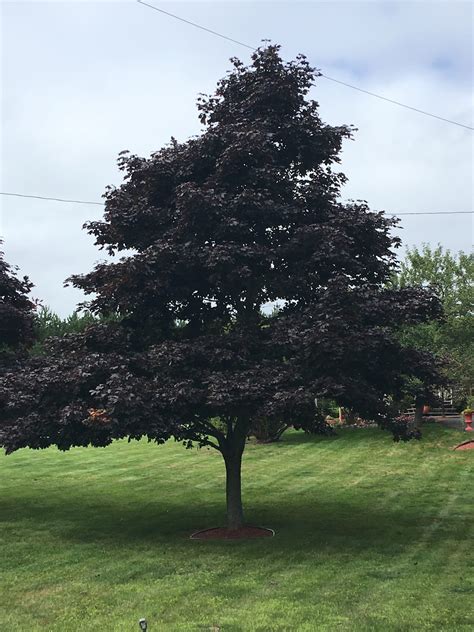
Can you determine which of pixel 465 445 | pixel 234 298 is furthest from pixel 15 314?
pixel 465 445

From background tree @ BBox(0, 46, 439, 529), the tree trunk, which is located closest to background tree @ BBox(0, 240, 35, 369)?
background tree @ BBox(0, 46, 439, 529)

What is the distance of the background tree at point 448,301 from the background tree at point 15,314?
17.0 m

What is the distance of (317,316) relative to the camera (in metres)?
12.6

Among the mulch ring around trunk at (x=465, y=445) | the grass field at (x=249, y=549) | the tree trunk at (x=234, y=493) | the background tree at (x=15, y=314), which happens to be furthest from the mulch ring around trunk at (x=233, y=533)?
the mulch ring around trunk at (x=465, y=445)

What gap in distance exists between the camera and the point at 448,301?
1199 inches

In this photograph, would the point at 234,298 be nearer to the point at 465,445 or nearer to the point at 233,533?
the point at 233,533

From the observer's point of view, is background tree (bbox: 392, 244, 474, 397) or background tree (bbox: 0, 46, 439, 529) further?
background tree (bbox: 392, 244, 474, 397)

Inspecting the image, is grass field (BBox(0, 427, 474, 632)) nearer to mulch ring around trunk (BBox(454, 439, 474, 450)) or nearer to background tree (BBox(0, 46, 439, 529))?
mulch ring around trunk (BBox(454, 439, 474, 450))

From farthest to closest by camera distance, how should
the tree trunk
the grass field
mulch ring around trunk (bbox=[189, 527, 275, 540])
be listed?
the tree trunk
mulch ring around trunk (bbox=[189, 527, 275, 540])
the grass field

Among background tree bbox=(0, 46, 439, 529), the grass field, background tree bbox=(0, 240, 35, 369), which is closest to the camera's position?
the grass field

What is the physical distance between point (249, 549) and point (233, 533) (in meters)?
1.53

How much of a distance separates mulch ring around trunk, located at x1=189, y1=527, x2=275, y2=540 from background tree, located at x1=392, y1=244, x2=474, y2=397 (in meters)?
16.5

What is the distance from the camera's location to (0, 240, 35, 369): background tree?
707 inches

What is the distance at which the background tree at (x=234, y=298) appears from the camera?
1238 cm
